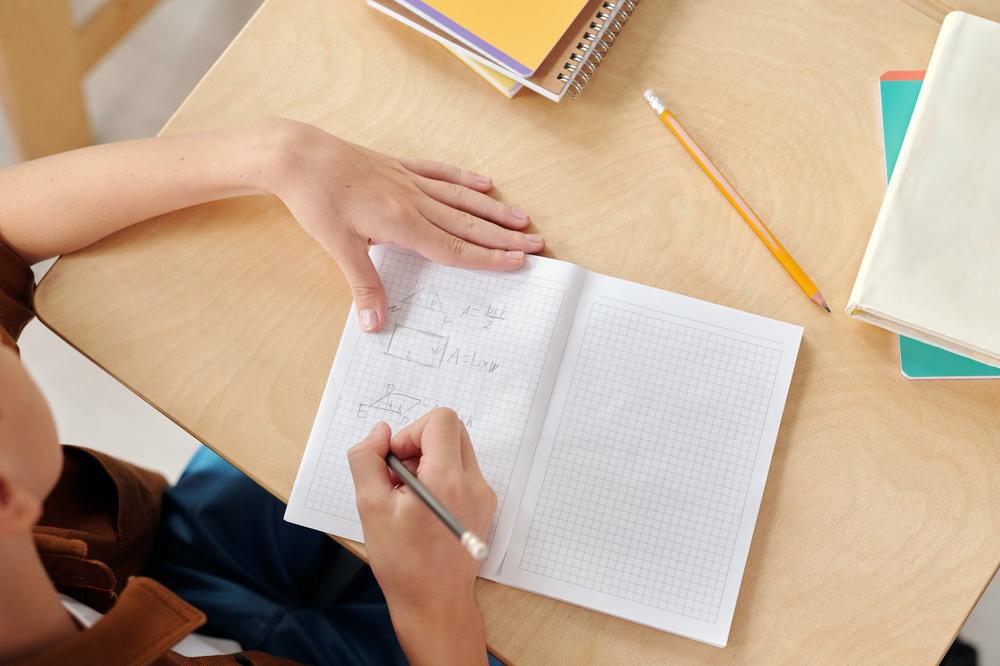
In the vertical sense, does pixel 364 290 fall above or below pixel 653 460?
above

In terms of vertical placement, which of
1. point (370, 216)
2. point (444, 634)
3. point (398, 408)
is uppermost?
point (370, 216)

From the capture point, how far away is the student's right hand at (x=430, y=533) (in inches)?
27.0

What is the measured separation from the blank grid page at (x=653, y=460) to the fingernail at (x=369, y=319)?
0.18 meters

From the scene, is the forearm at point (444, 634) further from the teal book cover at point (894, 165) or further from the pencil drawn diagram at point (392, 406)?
the teal book cover at point (894, 165)

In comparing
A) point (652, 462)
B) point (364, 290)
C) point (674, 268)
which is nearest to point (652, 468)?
point (652, 462)

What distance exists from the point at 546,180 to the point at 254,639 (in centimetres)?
52

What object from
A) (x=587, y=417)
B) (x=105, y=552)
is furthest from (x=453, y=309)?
(x=105, y=552)

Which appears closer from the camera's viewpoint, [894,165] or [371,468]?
[371,468]

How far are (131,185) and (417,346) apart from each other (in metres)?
0.29

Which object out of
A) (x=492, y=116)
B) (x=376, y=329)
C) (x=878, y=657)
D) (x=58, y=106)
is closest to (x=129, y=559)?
(x=376, y=329)

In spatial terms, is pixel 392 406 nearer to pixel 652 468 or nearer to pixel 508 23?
pixel 652 468

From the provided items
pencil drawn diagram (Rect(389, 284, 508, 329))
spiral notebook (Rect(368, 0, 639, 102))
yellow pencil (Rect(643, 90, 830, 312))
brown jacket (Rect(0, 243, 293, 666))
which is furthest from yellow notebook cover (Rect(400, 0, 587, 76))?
brown jacket (Rect(0, 243, 293, 666))

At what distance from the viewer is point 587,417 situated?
74 centimetres

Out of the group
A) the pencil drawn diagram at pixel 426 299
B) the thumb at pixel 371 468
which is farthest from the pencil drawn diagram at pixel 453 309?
the thumb at pixel 371 468
